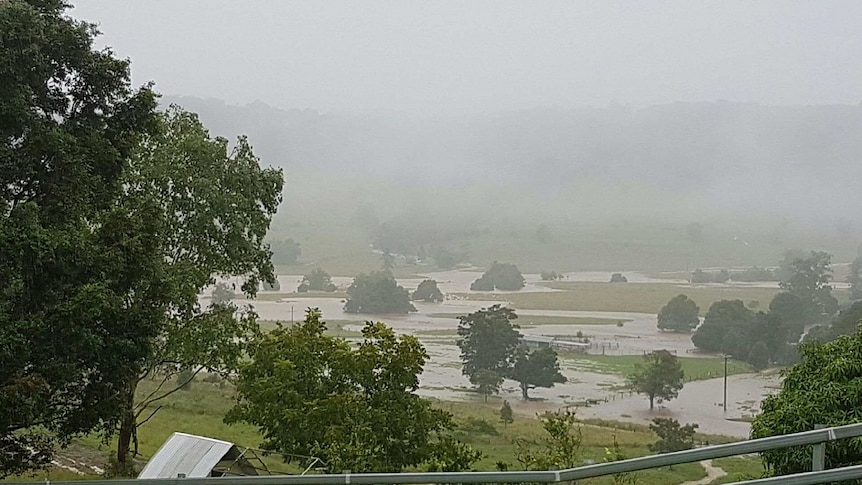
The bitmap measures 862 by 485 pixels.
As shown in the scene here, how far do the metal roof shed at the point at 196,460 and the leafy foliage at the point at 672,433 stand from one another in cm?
1301

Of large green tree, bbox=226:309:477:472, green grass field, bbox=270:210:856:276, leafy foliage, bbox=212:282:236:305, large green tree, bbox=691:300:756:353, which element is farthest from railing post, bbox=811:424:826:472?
green grass field, bbox=270:210:856:276

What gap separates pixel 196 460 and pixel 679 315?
27717 millimetres

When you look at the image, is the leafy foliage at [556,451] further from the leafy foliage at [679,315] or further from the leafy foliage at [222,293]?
the leafy foliage at [679,315]

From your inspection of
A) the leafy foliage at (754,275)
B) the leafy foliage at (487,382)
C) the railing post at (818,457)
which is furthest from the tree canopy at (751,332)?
the railing post at (818,457)

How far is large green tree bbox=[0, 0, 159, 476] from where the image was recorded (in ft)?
16.7

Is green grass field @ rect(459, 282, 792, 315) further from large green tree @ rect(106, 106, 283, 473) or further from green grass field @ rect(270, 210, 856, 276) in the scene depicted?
large green tree @ rect(106, 106, 283, 473)

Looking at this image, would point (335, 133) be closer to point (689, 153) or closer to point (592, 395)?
point (689, 153)

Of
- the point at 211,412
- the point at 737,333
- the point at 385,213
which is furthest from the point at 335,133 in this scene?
the point at 211,412

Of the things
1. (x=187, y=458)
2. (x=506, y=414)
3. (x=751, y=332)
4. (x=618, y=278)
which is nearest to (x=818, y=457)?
(x=187, y=458)

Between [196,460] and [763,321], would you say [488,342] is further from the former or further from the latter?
[196,460]

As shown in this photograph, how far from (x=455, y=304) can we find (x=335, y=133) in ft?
130

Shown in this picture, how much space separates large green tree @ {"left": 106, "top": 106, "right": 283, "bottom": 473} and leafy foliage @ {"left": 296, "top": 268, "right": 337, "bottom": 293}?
22.8 metres

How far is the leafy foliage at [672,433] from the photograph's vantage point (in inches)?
762

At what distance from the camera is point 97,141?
6.02 metres
